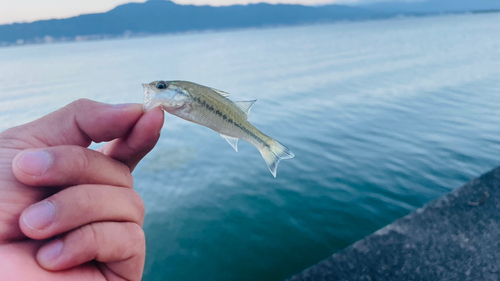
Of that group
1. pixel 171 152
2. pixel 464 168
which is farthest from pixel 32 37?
pixel 464 168

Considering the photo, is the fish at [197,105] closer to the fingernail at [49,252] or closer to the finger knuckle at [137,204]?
the finger knuckle at [137,204]

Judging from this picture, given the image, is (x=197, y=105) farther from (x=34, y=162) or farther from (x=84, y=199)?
(x=34, y=162)

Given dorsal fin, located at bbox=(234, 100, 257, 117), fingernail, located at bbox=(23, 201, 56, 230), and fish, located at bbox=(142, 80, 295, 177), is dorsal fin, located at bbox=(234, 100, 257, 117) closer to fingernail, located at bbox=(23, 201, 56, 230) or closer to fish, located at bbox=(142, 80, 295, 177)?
fish, located at bbox=(142, 80, 295, 177)

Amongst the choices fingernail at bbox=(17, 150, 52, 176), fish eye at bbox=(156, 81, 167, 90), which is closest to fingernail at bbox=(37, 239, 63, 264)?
fingernail at bbox=(17, 150, 52, 176)

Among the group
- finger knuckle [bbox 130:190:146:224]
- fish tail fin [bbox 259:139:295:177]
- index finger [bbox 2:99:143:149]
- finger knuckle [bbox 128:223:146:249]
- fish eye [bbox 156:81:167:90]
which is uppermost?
fish eye [bbox 156:81:167:90]

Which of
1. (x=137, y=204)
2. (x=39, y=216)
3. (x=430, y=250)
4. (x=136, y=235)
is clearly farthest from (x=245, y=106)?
(x=430, y=250)

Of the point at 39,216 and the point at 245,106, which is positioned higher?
the point at 245,106

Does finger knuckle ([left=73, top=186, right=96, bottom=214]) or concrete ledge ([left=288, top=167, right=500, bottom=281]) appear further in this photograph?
concrete ledge ([left=288, top=167, right=500, bottom=281])
